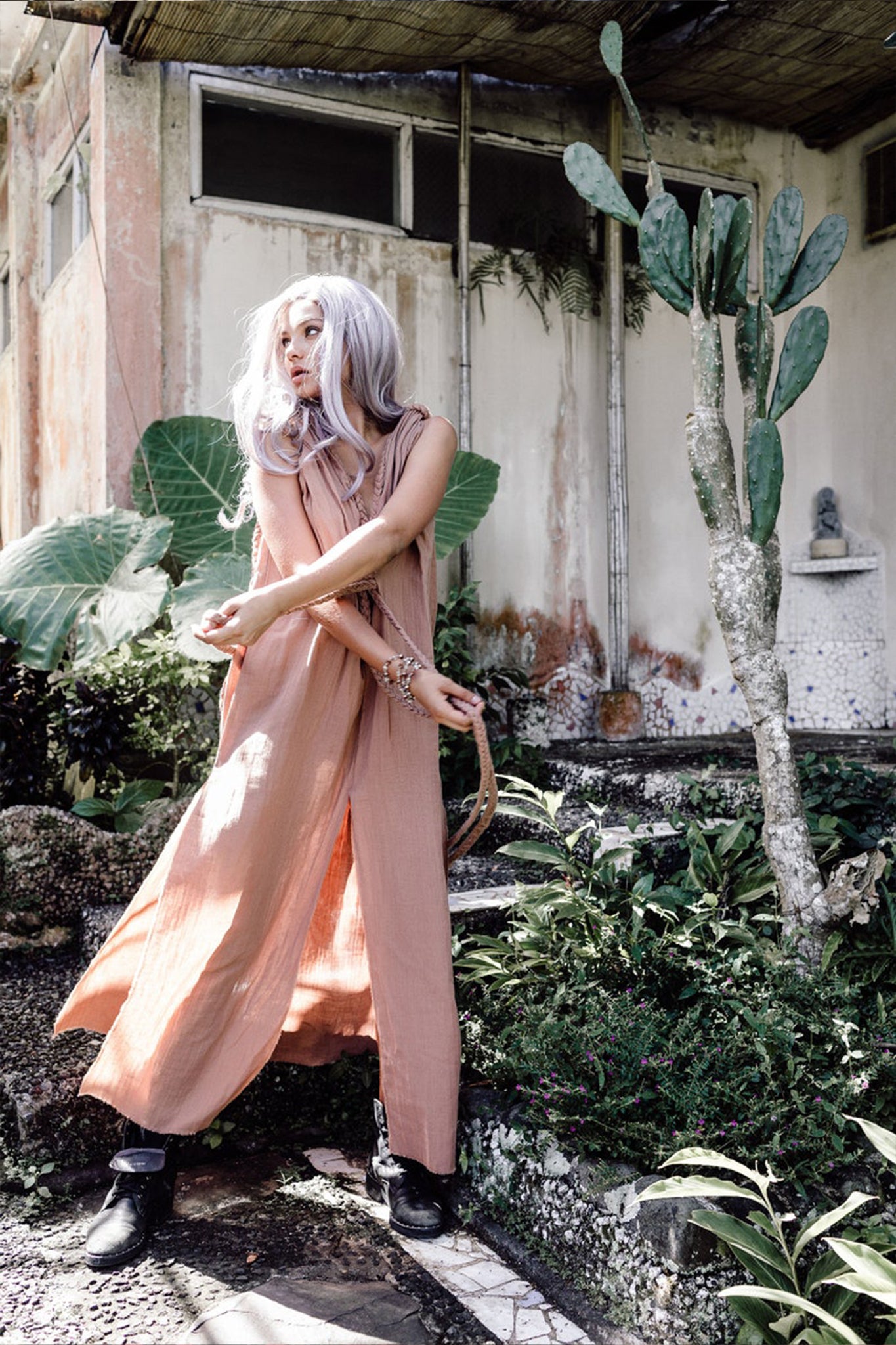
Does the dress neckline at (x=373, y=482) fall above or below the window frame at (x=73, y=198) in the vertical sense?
below

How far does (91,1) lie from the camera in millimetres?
4609

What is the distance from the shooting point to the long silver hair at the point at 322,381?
2234 millimetres

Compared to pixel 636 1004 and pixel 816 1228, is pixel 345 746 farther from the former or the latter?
pixel 816 1228

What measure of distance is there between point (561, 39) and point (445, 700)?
13.7 feet

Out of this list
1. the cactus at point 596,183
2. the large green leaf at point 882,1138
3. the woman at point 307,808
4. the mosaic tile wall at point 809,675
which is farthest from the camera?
the mosaic tile wall at point 809,675

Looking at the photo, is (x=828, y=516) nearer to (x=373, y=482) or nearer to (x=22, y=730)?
(x=22, y=730)

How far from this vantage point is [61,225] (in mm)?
6207

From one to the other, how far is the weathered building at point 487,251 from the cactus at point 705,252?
102 inches

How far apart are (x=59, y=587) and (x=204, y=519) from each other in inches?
28.4

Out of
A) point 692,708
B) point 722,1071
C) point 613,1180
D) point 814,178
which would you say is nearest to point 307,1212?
point 613,1180

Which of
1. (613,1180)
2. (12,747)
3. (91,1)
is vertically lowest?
(613,1180)

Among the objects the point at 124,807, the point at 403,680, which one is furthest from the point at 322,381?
the point at 124,807

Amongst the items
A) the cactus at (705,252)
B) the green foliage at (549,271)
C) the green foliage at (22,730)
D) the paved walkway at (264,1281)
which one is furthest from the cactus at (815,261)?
the green foliage at (549,271)

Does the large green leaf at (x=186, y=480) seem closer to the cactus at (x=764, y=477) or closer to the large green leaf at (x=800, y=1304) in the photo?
the cactus at (x=764, y=477)
